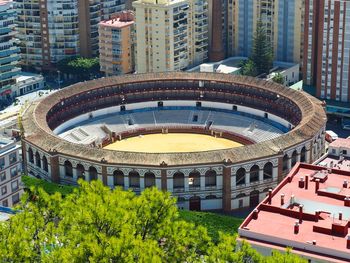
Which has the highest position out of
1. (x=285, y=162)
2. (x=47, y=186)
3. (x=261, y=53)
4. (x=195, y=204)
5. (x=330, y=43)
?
(x=330, y=43)

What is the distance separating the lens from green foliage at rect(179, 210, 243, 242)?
263 ft

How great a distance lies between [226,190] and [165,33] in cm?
5125

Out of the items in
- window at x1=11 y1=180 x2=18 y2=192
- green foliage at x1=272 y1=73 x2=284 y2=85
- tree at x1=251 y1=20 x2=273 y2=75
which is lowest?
window at x1=11 y1=180 x2=18 y2=192

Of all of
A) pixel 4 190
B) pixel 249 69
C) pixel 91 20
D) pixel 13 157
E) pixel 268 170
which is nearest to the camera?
pixel 4 190

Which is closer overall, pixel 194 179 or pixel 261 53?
pixel 194 179

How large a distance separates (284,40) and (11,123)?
54843mm

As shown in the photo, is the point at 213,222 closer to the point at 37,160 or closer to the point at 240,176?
the point at 240,176

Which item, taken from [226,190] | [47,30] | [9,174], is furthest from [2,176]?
[47,30]

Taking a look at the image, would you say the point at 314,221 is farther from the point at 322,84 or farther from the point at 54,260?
the point at 322,84

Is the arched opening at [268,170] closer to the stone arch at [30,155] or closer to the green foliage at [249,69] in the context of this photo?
the stone arch at [30,155]

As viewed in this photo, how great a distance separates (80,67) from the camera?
150m

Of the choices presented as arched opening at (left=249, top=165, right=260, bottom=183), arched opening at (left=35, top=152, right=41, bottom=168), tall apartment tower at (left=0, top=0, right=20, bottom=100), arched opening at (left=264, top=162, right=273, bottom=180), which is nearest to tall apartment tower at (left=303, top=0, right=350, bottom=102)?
arched opening at (left=264, top=162, right=273, bottom=180)

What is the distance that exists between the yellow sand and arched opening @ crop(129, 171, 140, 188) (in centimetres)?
2128

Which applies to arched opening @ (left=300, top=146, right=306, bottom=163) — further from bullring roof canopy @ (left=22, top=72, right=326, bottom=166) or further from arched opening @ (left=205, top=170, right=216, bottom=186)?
arched opening @ (left=205, top=170, right=216, bottom=186)
